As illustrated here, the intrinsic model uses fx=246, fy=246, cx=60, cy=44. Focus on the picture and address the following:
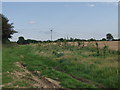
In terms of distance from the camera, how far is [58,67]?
15352 mm

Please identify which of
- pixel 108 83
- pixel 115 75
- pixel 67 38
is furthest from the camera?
pixel 67 38

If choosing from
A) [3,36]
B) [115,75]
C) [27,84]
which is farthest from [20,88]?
[3,36]

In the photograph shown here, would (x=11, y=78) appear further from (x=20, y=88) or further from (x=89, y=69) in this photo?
(x=89, y=69)

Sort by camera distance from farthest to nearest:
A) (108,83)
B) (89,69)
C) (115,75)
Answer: (89,69) → (115,75) → (108,83)

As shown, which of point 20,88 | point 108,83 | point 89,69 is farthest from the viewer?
point 89,69

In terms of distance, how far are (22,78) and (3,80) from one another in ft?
3.05

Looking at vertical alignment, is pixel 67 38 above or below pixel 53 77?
above

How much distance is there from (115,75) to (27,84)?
381cm

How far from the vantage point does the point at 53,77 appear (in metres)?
11.6

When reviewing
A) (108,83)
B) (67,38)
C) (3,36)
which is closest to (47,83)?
(108,83)

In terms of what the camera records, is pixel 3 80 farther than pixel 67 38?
No

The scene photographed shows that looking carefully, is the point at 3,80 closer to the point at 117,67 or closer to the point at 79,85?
the point at 79,85

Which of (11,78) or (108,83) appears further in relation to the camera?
(11,78)

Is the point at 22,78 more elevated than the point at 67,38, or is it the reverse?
the point at 67,38
